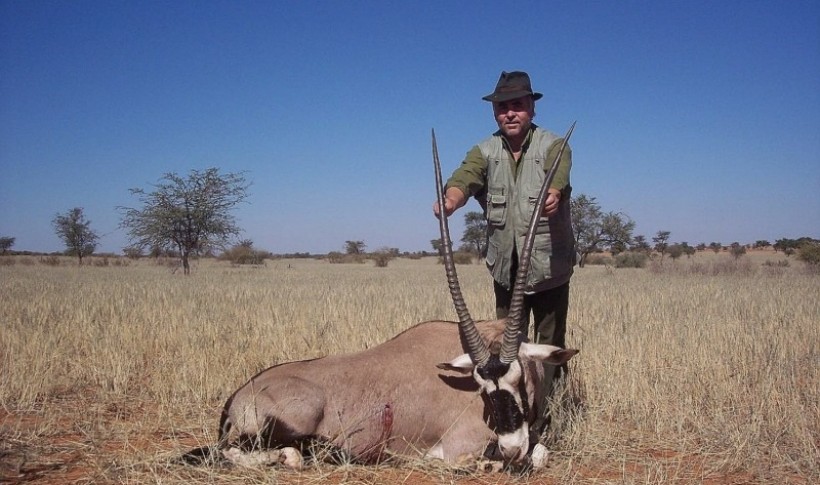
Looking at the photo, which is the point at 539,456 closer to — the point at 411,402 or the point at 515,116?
the point at 411,402

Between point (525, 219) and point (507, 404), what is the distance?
1.51 metres

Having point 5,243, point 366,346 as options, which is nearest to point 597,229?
point 366,346

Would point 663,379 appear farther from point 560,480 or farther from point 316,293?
point 316,293

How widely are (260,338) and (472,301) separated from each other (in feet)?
17.9

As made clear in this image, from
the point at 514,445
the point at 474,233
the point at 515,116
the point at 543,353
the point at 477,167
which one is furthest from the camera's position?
the point at 474,233

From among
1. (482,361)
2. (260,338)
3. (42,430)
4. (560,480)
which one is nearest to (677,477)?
(560,480)

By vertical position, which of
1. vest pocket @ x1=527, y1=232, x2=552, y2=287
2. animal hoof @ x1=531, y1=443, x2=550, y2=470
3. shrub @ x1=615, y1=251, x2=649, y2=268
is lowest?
animal hoof @ x1=531, y1=443, x2=550, y2=470

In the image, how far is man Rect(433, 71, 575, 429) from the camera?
431 cm

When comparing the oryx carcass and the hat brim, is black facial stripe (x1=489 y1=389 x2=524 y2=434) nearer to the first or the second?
the oryx carcass

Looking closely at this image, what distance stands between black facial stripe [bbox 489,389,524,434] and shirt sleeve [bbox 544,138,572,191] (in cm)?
147

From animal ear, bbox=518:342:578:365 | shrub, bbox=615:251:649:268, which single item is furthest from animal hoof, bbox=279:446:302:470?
shrub, bbox=615:251:649:268

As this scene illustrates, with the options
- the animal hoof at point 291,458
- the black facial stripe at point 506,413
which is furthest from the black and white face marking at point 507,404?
the animal hoof at point 291,458

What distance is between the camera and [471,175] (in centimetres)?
449

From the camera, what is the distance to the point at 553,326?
467 cm
